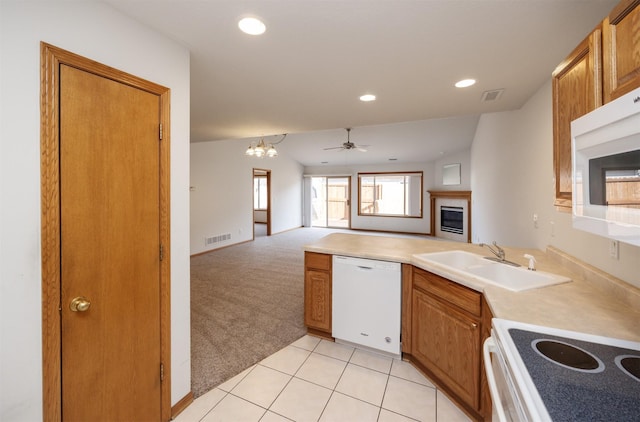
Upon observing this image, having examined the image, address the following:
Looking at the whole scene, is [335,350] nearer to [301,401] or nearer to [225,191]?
[301,401]

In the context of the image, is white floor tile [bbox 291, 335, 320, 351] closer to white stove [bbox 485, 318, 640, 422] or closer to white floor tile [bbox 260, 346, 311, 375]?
white floor tile [bbox 260, 346, 311, 375]

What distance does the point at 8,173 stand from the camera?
3.20ft

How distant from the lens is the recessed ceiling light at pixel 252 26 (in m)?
1.37

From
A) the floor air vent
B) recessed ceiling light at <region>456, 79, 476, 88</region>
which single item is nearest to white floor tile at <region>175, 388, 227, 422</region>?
recessed ceiling light at <region>456, 79, 476, 88</region>

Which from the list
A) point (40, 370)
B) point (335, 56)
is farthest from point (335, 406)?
point (335, 56)

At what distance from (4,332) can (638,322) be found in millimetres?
2554

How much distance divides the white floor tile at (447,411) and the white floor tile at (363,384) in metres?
0.37

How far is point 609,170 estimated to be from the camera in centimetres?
80

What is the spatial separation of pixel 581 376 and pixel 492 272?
1271mm

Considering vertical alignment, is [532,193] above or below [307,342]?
above

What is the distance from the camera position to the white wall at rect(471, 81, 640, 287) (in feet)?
4.95

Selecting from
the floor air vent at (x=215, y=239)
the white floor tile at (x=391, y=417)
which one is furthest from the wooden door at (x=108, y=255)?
the floor air vent at (x=215, y=239)

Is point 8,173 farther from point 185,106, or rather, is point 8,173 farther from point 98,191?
point 185,106

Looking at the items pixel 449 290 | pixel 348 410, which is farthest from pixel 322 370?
pixel 449 290
